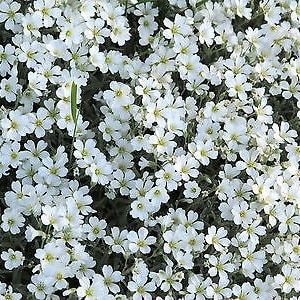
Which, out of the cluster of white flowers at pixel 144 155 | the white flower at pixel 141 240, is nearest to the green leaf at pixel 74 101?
the cluster of white flowers at pixel 144 155

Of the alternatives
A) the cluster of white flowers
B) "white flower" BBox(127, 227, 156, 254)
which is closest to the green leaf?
the cluster of white flowers

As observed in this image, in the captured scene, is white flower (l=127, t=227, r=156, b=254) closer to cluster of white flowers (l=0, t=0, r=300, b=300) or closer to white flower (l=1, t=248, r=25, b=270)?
cluster of white flowers (l=0, t=0, r=300, b=300)

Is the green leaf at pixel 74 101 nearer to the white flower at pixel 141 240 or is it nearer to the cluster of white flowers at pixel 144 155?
the cluster of white flowers at pixel 144 155

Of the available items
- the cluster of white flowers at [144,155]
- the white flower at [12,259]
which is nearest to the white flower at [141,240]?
the cluster of white flowers at [144,155]

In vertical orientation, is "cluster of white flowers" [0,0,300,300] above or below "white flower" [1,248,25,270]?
above

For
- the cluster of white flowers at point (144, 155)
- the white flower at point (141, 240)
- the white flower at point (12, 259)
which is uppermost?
the cluster of white flowers at point (144, 155)

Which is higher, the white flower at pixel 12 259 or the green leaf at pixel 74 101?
the green leaf at pixel 74 101

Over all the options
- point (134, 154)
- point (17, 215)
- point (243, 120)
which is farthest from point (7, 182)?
point (243, 120)

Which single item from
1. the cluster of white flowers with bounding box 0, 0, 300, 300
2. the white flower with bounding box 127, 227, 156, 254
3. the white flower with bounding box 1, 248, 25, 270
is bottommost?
the white flower with bounding box 1, 248, 25, 270

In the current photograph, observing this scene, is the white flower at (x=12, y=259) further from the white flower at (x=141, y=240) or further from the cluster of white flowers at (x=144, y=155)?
the white flower at (x=141, y=240)
